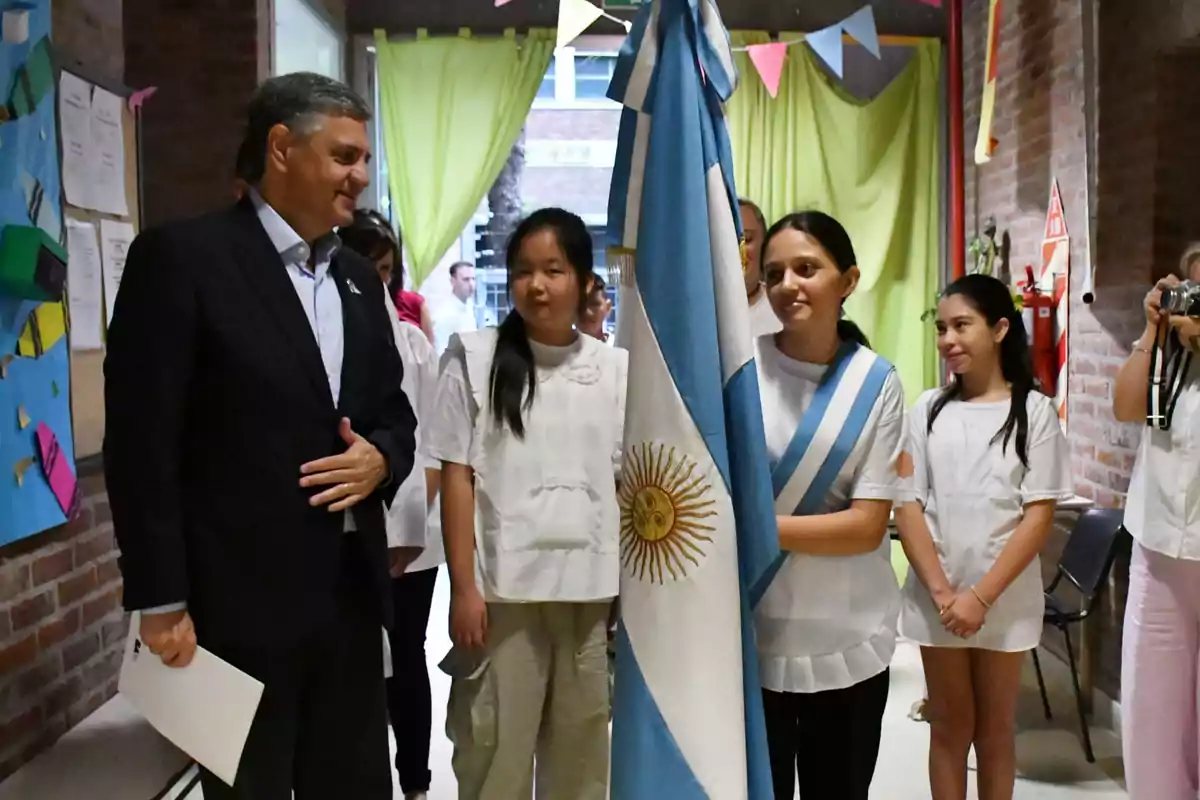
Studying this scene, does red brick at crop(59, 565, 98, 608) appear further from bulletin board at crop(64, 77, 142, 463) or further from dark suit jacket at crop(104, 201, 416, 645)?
dark suit jacket at crop(104, 201, 416, 645)

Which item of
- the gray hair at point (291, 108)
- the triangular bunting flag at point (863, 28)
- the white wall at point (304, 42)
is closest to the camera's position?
the gray hair at point (291, 108)

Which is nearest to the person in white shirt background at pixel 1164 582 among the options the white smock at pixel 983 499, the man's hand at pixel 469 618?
the white smock at pixel 983 499

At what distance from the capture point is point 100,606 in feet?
8.18

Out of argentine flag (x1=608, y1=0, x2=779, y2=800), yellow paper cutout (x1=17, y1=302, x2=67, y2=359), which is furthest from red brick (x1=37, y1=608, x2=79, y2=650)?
argentine flag (x1=608, y1=0, x2=779, y2=800)

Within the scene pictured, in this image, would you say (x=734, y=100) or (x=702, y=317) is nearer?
(x=702, y=317)

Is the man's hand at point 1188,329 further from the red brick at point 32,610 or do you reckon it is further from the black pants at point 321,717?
the red brick at point 32,610

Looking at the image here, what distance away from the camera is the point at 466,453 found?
5.78 feet

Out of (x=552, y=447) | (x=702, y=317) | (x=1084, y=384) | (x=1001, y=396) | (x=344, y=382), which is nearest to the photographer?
(x=702, y=317)

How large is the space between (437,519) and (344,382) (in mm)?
984

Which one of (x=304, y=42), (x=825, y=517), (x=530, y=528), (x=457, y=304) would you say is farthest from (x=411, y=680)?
(x=304, y=42)

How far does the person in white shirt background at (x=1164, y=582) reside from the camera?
2123mm

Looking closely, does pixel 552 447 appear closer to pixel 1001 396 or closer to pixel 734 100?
pixel 1001 396

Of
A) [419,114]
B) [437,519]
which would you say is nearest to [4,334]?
[437,519]

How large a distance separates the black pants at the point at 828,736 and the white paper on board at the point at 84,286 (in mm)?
1790
